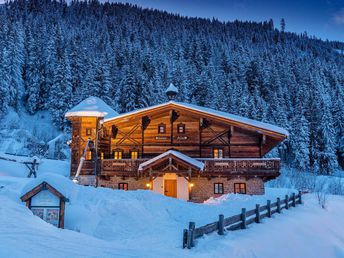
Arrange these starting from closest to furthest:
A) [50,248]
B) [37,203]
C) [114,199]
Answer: [50,248] < [37,203] < [114,199]

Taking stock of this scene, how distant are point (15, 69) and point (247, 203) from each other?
52.0 meters

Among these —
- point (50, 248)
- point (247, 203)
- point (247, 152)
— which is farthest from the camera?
point (247, 152)

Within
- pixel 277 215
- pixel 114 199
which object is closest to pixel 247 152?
pixel 277 215

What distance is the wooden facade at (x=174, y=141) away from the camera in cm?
2528

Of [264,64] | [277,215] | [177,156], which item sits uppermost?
[264,64]

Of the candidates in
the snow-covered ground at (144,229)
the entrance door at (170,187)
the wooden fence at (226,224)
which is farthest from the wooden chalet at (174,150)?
the wooden fence at (226,224)

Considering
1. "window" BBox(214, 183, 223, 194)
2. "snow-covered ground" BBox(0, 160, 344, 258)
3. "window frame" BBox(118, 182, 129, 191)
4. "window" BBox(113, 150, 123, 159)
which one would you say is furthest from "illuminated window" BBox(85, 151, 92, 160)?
"window" BBox(214, 183, 223, 194)

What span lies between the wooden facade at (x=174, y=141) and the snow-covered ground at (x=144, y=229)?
4.14 meters

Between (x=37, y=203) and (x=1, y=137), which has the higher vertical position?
(x=1, y=137)

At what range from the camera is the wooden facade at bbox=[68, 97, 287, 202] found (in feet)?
82.9

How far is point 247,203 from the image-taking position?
65.0 feet

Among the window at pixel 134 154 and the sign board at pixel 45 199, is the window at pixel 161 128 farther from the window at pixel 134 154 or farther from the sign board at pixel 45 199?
the sign board at pixel 45 199

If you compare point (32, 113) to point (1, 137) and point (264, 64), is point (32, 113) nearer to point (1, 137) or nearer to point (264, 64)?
point (1, 137)

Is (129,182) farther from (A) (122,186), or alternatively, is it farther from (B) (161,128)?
(B) (161,128)
